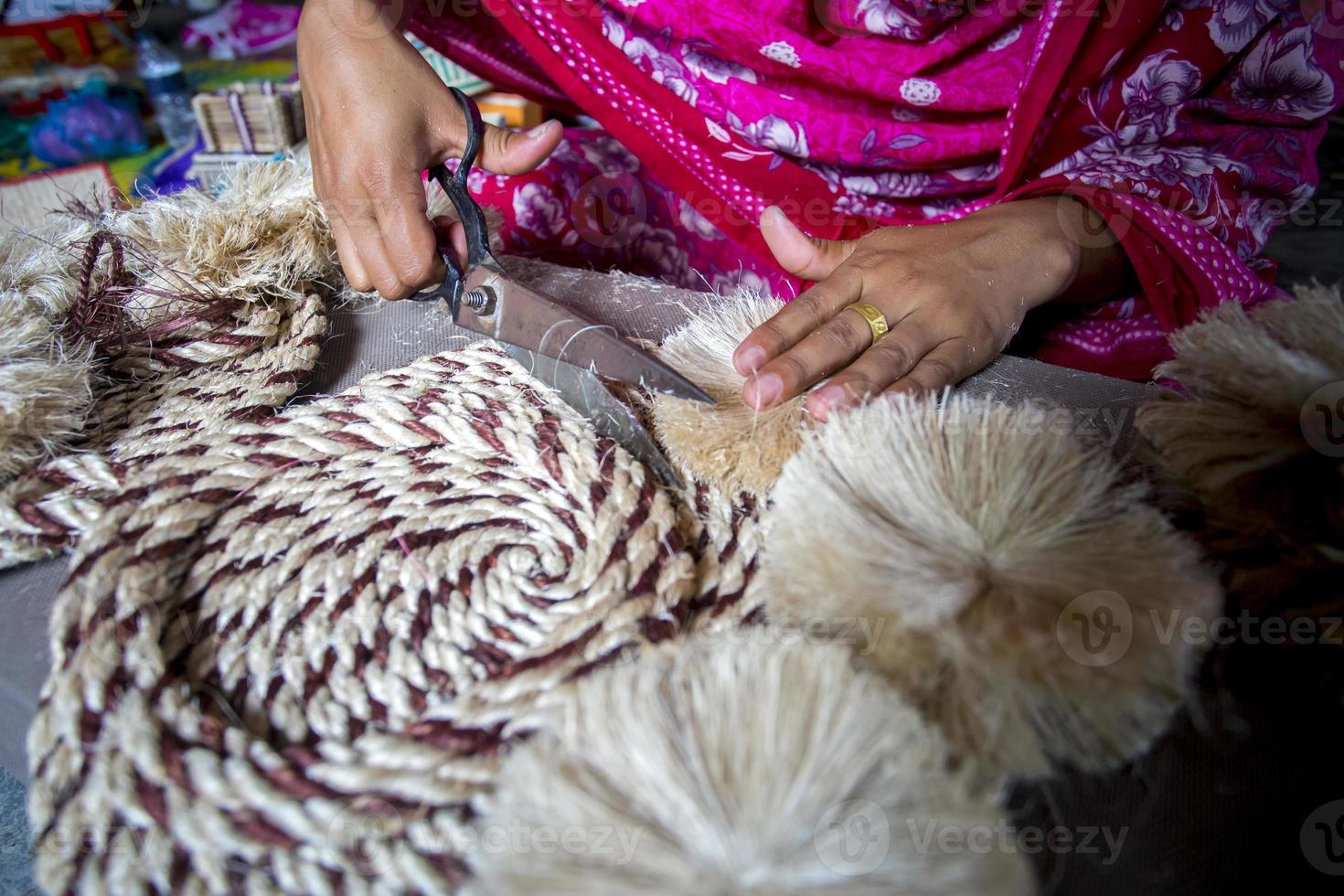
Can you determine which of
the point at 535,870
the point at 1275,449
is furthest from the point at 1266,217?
the point at 535,870

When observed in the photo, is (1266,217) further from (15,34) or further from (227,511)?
(15,34)

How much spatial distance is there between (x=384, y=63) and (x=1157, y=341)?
2.61 feet

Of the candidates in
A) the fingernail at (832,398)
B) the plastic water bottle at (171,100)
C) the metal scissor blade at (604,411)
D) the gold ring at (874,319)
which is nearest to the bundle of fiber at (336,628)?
the metal scissor blade at (604,411)

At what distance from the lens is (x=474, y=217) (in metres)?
0.61

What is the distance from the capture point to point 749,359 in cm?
53

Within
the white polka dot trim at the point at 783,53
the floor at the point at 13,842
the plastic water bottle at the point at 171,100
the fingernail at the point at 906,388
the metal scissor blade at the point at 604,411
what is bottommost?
the floor at the point at 13,842

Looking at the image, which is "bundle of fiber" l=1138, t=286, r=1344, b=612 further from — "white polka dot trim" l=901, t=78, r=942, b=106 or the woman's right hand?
the woman's right hand

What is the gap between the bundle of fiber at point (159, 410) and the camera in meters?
0.50

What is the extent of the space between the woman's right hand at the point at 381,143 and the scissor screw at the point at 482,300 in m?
0.09

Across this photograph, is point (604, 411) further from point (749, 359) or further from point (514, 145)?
point (514, 145)

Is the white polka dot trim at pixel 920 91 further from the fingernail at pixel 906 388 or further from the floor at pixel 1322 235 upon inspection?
the floor at pixel 1322 235

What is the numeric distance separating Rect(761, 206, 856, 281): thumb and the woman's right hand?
211 millimetres

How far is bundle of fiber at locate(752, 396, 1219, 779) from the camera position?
13.4 inches

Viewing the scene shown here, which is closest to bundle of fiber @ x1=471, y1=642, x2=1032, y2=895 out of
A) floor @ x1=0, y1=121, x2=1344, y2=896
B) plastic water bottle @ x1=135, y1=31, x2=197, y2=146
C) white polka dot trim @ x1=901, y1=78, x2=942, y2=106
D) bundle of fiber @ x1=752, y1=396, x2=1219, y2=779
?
bundle of fiber @ x1=752, y1=396, x2=1219, y2=779
